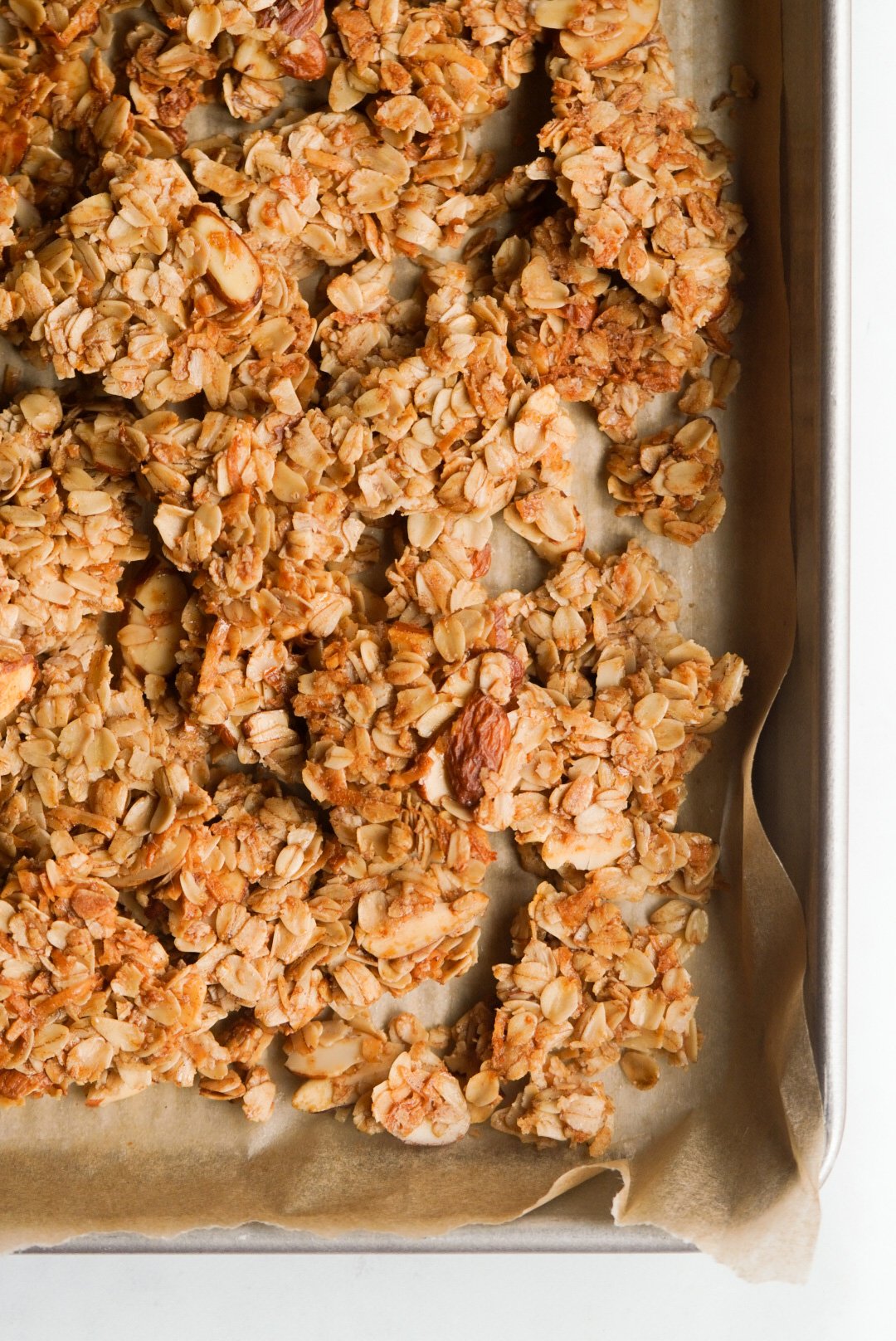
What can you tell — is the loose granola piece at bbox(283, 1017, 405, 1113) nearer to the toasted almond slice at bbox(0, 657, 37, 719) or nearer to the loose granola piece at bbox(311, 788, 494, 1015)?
the loose granola piece at bbox(311, 788, 494, 1015)

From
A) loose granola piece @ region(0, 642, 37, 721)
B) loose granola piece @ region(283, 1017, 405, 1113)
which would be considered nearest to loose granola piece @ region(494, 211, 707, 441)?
loose granola piece @ region(0, 642, 37, 721)

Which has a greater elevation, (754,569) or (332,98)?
(332,98)

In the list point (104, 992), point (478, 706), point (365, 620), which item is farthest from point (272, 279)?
point (104, 992)

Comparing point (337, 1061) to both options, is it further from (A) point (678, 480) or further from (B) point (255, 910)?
(A) point (678, 480)

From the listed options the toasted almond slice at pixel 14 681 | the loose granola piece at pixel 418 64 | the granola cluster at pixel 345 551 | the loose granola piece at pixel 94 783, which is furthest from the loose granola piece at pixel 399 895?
the loose granola piece at pixel 418 64

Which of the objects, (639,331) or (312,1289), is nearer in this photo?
(639,331)

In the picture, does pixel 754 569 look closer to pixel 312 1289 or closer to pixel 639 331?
pixel 639 331
